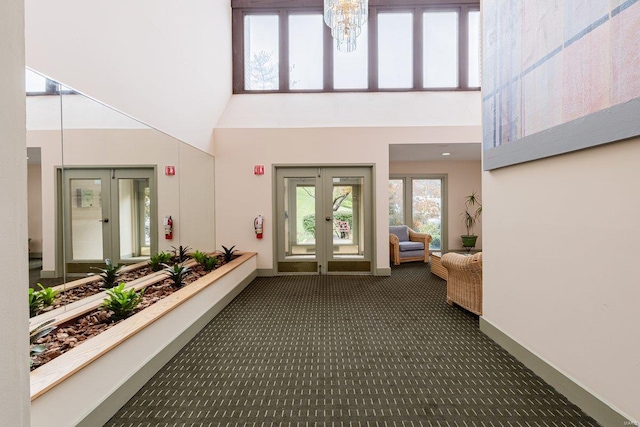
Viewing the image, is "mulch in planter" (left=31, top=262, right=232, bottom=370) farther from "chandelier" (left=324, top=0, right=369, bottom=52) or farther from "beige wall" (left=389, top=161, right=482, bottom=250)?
"beige wall" (left=389, top=161, right=482, bottom=250)

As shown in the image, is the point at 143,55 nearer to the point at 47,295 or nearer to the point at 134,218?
the point at 134,218

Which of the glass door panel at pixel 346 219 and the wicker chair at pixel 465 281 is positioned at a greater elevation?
the glass door panel at pixel 346 219

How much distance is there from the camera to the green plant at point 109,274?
2981 millimetres

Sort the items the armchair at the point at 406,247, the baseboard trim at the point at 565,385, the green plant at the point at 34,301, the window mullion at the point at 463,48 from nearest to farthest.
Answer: the baseboard trim at the point at 565,385 → the green plant at the point at 34,301 → the window mullion at the point at 463,48 → the armchair at the point at 406,247

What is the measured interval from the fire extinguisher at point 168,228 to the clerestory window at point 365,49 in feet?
11.4

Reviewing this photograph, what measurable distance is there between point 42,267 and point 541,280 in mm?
3848

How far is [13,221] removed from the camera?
3.00ft

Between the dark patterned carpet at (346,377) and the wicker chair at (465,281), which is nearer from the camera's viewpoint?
the dark patterned carpet at (346,377)

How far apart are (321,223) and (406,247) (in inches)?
87.8

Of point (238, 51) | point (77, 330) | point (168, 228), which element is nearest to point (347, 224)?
point (168, 228)

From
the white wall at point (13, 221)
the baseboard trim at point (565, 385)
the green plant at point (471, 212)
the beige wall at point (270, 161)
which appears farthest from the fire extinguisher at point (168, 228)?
the green plant at point (471, 212)

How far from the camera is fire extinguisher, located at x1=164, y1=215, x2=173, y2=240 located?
4.16 m

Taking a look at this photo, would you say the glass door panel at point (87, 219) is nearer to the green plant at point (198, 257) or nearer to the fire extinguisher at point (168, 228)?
the fire extinguisher at point (168, 228)

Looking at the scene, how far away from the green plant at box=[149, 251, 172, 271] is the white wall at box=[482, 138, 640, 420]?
390cm
